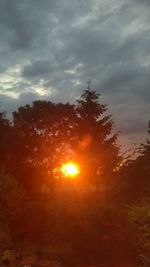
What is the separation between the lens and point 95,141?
161 feet

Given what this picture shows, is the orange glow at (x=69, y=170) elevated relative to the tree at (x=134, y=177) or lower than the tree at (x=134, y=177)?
elevated

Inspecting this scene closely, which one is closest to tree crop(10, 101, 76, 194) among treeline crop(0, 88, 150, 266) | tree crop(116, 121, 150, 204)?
treeline crop(0, 88, 150, 266)

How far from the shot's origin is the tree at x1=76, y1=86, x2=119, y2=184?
4797cm

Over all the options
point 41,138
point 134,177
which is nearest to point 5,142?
point 41,138

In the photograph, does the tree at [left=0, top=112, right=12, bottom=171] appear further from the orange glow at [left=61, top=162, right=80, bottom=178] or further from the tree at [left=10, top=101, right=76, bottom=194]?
the orange glow at [left=61, top=162, right=80, bottom=178]

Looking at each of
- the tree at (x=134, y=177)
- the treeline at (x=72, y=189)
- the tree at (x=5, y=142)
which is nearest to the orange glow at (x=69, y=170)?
the treeline at (x=72, y=189)

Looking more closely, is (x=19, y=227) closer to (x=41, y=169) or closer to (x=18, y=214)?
(x=18, y=214)

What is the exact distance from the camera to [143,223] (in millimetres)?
23125

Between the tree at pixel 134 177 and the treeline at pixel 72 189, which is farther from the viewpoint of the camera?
the tree at pixel 134 177

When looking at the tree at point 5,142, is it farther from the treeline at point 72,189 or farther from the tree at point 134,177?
the tree at point 134,177

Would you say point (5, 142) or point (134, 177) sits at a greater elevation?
point (5, 142)

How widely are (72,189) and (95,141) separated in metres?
6.03

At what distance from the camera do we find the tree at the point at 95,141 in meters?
48.0

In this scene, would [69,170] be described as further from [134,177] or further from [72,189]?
[134,177]
